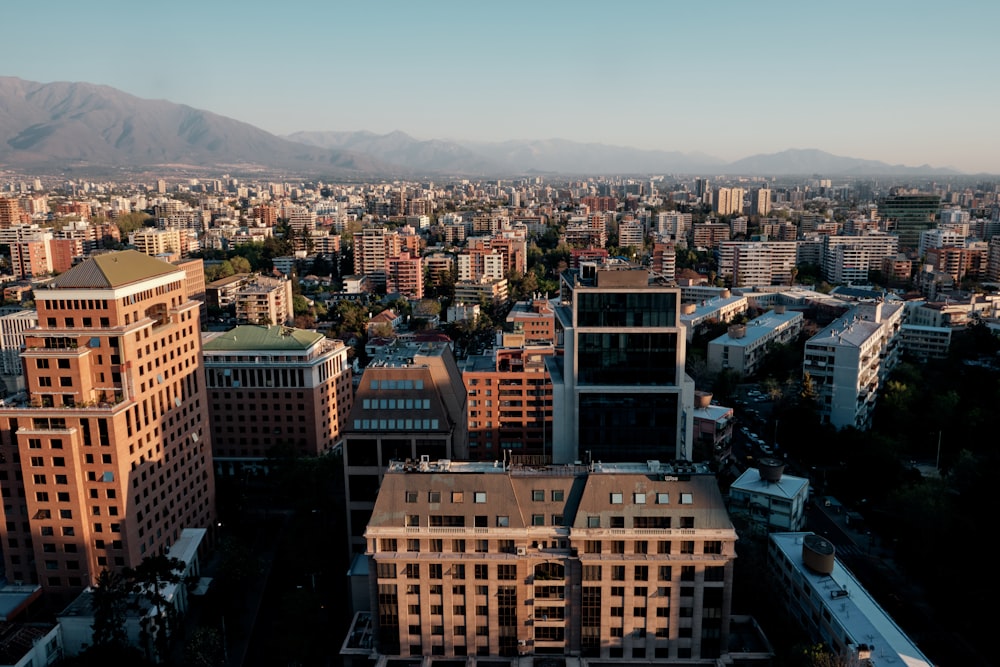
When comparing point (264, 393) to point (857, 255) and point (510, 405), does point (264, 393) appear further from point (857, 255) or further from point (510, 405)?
point (857, 255)

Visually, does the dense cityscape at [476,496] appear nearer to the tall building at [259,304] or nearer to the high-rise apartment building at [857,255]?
the tall building at [259,304]

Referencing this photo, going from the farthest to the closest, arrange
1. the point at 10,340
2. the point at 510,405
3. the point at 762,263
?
the point at 762,263
the point at 10,340
the point at 510,405

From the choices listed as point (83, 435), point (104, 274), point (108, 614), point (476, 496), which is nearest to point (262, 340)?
point (104, 274)

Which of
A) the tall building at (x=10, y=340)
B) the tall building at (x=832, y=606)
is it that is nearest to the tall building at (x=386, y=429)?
the tall building at (x=832, y=606)

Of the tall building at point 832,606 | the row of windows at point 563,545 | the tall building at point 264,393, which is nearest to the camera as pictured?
the tall building at point 832,606

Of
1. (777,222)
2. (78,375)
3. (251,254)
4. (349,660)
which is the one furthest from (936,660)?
(777,222)

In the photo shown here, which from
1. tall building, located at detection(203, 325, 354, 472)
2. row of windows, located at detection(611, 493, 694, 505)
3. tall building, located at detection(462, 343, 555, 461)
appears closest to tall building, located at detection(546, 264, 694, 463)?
row of windows, located at detection(611, 493, 694, 505)
